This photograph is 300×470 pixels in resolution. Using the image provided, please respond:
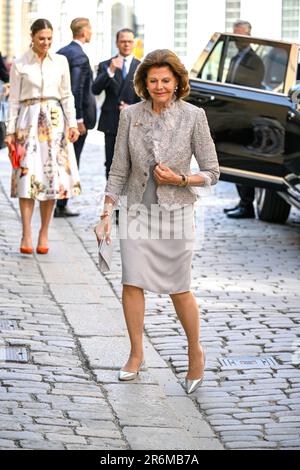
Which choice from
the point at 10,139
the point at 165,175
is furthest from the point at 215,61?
the point at 165,175

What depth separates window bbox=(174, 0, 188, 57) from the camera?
2047cm

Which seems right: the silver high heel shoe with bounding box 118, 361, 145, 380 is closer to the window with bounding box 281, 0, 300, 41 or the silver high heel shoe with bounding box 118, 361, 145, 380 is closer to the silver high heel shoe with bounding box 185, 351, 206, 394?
the silver high heel shoe with bounding box 185, 351, 206, 394

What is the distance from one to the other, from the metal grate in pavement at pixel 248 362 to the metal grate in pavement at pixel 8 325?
137 cm

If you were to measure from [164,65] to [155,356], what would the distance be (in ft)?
5.85

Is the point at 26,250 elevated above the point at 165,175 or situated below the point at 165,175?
below

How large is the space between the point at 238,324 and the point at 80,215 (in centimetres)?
557

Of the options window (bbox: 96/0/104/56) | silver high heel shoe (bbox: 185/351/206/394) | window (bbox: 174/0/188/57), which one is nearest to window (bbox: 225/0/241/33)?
window (bbox: 174/0/188/57)

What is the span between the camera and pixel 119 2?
76.3 feet

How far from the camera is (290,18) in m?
25.6

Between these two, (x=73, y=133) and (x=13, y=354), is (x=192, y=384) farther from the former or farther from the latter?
(x=73, y=133)

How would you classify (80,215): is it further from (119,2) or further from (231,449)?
(119,2)

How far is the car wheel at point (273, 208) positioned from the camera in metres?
13.9

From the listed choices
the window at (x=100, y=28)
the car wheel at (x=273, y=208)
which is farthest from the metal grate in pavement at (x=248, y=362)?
the window at (x=100, y=28)
